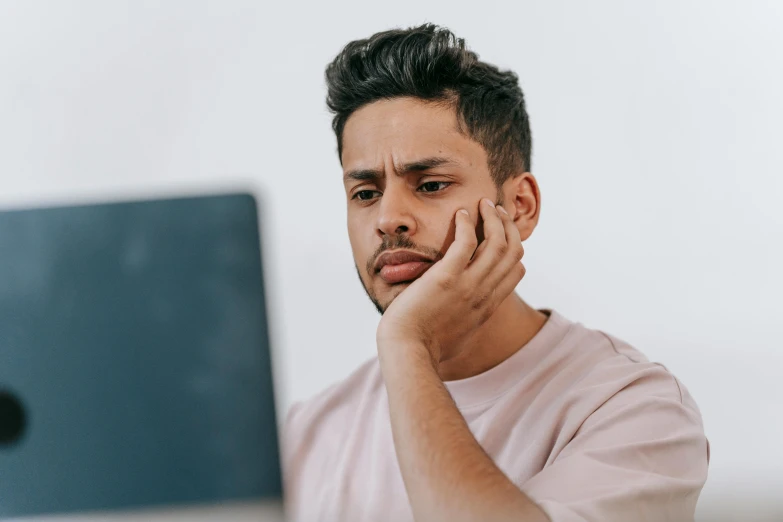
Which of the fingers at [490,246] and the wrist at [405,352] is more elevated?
the fingers at [490,246]

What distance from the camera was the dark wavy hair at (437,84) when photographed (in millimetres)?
1297

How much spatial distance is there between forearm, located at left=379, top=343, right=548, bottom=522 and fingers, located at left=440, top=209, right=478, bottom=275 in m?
0.18

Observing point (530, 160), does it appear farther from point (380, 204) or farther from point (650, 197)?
Answer: point (380, 204)

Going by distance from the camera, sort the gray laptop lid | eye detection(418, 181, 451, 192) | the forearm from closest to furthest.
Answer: the gray laptop lid
the forearm
eye detection(418, 181, 451, 192)

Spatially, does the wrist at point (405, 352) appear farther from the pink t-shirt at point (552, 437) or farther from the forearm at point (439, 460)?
the pink t-shirt at point (552, 437)

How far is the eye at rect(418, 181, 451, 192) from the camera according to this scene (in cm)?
125

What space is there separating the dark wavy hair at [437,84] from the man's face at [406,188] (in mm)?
25

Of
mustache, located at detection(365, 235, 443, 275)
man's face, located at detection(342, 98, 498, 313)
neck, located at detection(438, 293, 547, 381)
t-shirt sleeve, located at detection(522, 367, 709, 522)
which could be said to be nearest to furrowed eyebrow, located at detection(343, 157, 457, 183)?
man's face, located at detection(342, 98, 498, 313)

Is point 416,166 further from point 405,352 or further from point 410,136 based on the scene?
point 405,352

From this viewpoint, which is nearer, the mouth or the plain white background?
the mouth

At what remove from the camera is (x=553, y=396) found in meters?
1.17

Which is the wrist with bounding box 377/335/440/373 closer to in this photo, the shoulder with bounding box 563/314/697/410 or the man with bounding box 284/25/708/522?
the man with bounding box 284/25/708/522

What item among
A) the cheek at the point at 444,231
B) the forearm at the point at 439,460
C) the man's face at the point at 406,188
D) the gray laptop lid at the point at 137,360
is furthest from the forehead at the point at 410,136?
the gray laptop lid at the point at 137,360

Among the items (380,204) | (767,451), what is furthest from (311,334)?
(767,451)
